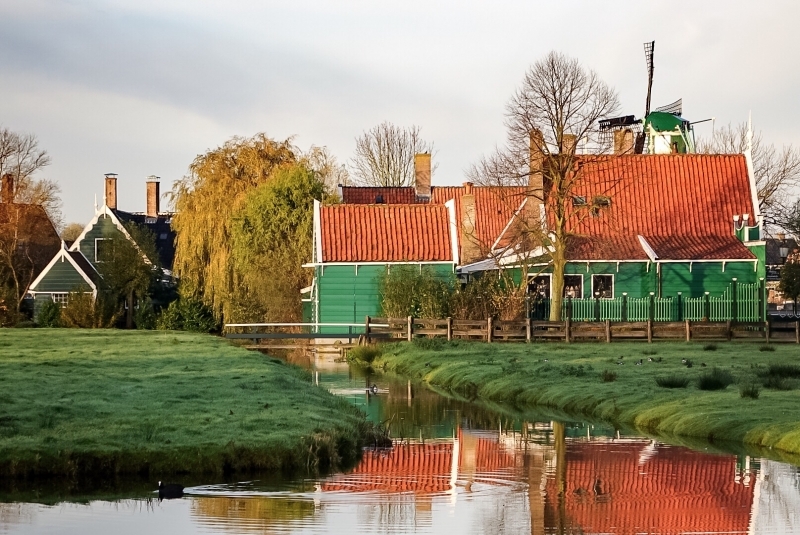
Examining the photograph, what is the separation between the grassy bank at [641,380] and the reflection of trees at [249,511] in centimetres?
835

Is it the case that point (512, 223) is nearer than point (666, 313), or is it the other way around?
point (666, 313)

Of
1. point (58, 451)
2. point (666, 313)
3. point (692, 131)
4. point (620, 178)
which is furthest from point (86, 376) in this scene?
point (692, 131)

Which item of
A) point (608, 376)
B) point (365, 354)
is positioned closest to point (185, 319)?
point (365, 354)

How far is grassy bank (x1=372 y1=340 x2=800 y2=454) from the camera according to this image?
22.4 metres

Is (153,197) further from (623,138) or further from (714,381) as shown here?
(714,381)

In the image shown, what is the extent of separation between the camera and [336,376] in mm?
37188

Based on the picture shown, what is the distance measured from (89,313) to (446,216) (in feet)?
55.4

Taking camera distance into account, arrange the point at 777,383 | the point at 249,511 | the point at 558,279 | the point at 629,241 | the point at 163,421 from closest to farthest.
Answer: the point at 249,511 → the point at 163,421 → the point at 777,383 → the point at 558,279 → the point at 629,241

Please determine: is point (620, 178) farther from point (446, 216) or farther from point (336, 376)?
point (336, 376)

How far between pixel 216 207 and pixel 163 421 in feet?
139

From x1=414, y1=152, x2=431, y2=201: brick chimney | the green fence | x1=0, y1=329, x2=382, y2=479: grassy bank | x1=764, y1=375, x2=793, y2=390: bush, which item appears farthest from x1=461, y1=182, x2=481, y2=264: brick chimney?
x1=764, y1=375, x2=793, y2=390: bush

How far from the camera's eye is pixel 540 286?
2014 inches

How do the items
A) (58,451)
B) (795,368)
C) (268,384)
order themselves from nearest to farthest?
1. (58,451)
2. (268,384)
3. (795,368)

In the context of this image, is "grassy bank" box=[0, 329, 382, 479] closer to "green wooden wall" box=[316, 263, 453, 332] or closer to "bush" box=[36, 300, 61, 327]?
"green wooden wall" box=[316, 263, 453, 332]
